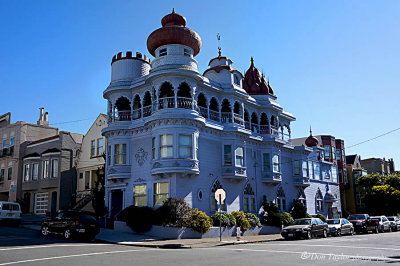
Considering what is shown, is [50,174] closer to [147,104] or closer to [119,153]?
[119,153]

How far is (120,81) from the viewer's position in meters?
30.5

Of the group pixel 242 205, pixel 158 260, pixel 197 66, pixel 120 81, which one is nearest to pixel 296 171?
pixel 242 205

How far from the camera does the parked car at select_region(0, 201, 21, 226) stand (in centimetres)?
2695

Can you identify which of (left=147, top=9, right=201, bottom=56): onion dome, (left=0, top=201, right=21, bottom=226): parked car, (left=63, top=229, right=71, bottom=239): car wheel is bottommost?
(left=63, top=229, right=71, bottom=239): car wheel

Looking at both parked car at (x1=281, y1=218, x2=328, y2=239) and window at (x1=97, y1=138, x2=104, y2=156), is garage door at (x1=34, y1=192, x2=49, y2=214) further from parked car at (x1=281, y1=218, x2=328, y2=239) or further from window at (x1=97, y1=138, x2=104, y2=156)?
parked car at (x1=281, y1=218, x2=328, y2=239)

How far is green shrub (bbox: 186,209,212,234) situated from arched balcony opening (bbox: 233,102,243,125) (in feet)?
32.7

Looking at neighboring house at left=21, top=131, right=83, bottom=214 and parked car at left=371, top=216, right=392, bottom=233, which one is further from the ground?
neighboring house at left=21, top=131, right=83, bottom=214

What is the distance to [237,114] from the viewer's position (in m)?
32.0

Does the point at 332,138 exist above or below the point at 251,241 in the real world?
above

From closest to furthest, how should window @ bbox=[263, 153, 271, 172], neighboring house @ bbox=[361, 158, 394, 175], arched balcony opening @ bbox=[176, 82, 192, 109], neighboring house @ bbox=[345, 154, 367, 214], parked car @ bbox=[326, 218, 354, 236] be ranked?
arched balcony opening @ bbox=[176, 82, 192, 109] → parked car @ bbox=[326, 218, 354, 236] → window @ bbox=[263, 153, 271, 172] → neighboring house @ bbox=[345, 154, 367, 214] → neighboring house @ bbox=[361, 158, 394, 175]

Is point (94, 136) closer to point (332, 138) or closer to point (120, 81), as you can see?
point (120, 81)

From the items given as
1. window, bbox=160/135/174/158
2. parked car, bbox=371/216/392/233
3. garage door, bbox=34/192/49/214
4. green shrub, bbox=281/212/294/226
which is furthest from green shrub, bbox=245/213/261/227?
garage door, bbox=34/192/49/214

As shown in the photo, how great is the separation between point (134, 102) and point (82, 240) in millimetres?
13056

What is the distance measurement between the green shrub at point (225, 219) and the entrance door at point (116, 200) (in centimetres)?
762
